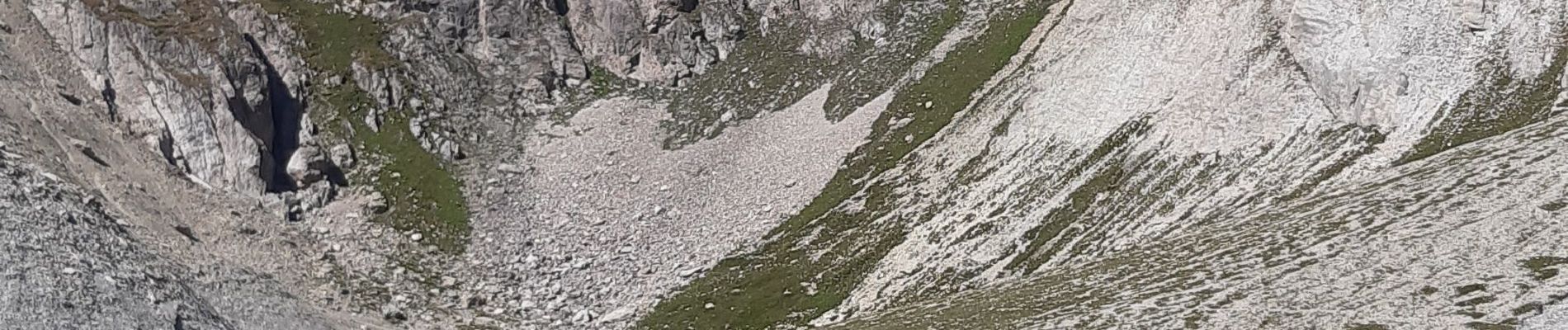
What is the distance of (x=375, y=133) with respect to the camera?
68.6 m

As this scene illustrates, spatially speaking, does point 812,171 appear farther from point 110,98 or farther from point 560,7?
point 110,98

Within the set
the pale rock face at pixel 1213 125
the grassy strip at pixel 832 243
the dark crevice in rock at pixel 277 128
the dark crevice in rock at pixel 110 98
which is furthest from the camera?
the dark crevice in rock at pixel 277 128

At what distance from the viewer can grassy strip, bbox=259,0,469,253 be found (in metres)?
61.0

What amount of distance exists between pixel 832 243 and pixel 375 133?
2902cm

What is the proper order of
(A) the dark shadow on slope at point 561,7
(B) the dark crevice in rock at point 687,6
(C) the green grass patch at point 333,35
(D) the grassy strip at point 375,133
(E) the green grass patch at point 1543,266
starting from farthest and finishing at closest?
(B) the dark crevice in rock at point 687,6
(A) the dark shadow on slope at point 561,7
(C) the green grass patch at point 333,35
(D) the grassy strip at point 375,133
(E) the green grass patch at point 1543,266

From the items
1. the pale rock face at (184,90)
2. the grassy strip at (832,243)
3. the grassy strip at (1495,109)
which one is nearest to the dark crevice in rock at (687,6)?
the grassy strip at (832,243)

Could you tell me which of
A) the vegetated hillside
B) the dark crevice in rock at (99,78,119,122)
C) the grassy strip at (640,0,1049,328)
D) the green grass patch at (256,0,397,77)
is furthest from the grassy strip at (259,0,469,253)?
the vegetated hillside

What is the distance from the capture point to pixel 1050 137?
185 feet

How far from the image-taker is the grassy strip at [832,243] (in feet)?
167

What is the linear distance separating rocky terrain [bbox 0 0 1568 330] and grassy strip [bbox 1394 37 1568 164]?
0.42 ft

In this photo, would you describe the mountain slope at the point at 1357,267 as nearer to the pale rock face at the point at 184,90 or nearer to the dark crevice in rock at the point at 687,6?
the pale rock face at the point at 184,90

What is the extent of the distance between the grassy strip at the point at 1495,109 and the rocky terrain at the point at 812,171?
13 centimetres

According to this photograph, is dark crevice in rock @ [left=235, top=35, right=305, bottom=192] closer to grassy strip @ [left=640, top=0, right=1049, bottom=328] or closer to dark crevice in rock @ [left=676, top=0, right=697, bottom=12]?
grassy strip @ [left=640, top=0, right=1049, bottom=328]

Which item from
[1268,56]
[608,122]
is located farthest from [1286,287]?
[608,122]
